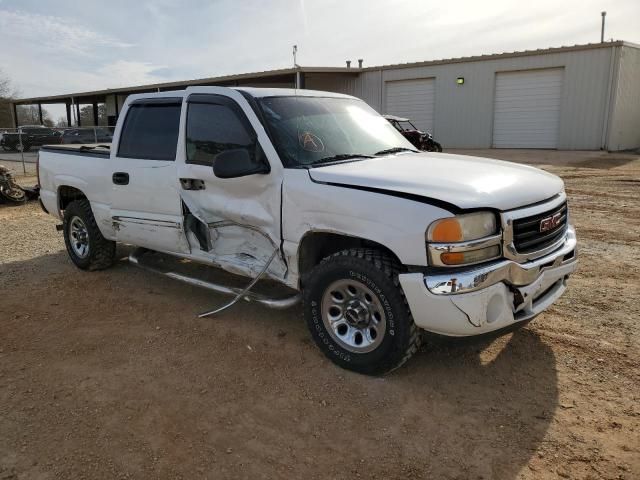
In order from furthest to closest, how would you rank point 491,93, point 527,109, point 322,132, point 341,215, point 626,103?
1. point 491,93
2. point 527,109
3. point 626,103
4. point 322,132
5. point 341,215

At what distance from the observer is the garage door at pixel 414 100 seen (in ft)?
86.1

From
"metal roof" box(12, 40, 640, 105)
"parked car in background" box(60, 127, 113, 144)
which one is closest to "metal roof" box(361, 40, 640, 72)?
"metal roof" box(12, 40, 640, 105)

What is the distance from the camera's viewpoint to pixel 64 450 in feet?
9.50

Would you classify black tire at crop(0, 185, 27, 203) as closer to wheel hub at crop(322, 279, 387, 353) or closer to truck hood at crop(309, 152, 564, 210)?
truck hood at crop(309, 152, 564, 210)

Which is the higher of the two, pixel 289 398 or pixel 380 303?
pixel 380 303

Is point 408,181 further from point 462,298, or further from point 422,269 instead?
point 462,298

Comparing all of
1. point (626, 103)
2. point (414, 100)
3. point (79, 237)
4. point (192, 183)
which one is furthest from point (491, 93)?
point (192, 183)

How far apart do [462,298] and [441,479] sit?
3.27 feet

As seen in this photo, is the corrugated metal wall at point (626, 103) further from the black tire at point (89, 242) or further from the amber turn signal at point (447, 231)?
the amber turn signal at point (447, 231)

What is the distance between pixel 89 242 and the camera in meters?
6.04

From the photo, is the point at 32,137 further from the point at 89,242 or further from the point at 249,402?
the point at 249,402

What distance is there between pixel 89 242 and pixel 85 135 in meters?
21.5

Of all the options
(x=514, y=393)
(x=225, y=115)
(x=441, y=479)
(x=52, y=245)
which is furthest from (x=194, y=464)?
(x=52, y=245)

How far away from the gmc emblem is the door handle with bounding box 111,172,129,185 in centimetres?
383
